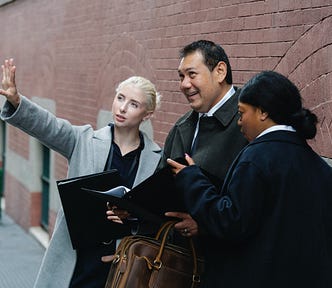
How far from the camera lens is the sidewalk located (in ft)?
29.6

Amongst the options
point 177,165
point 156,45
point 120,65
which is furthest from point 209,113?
point 120,65

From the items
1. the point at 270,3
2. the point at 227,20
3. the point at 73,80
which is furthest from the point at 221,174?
the point at 73,80

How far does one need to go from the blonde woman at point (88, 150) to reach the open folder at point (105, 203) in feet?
0.47

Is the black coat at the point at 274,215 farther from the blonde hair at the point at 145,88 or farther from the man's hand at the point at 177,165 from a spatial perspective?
the blonde hair at the point at 145,88

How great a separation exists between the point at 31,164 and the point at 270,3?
301 inches

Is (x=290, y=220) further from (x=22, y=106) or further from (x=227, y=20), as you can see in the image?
(x=227, y=20)

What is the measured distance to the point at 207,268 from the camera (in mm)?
2920

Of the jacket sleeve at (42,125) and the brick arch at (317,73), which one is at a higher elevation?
the brick arch at (317,73)

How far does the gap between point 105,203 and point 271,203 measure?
4.11 feet

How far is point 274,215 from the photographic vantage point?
2699mm

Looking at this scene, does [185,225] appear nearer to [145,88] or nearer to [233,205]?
[233,205]

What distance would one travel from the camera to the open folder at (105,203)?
121 inches

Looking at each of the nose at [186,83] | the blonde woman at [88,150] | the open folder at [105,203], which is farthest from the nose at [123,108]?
the nose at [186,83]

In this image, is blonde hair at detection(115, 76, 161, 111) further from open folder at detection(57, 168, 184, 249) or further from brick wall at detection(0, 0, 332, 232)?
brick wall at detection(0, 0, 332, 232)
